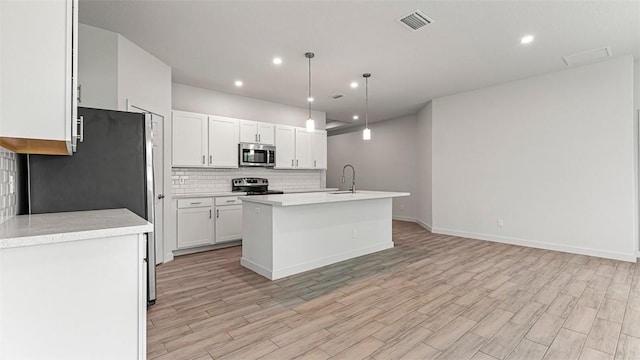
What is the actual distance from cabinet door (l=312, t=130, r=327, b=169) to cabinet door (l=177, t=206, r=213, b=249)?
274cm

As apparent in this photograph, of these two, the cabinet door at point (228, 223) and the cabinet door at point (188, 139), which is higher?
the cabinet door at point (188, 139)

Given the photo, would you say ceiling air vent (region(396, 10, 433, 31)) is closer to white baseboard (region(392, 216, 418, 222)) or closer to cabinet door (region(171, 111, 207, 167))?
cabinet door (region(171, 111, 207, 167))

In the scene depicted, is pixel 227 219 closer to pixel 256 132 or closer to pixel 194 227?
pixel 194 227

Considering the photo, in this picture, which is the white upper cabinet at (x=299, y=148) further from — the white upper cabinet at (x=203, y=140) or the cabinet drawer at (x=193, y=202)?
the cabinet drawer at (x=193, y=202)

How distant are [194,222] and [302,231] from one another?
76.7 inches

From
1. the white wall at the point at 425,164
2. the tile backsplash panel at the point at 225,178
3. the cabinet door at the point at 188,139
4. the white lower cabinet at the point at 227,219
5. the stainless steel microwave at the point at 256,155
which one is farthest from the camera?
the white wall at the point at 425,164

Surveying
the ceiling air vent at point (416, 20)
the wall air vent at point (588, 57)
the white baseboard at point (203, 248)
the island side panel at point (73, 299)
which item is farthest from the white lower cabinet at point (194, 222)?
the wall air vent at point (588, 57)

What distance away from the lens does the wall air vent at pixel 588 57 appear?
3.87 meters

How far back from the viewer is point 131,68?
353 centimetres

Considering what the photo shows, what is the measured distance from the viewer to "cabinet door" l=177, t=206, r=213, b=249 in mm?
4469

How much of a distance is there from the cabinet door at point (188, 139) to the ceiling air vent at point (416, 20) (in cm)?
346

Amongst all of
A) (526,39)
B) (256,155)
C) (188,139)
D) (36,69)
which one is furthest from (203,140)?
(526,39)

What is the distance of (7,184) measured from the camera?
1.73m

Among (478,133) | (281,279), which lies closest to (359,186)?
(478,133)
